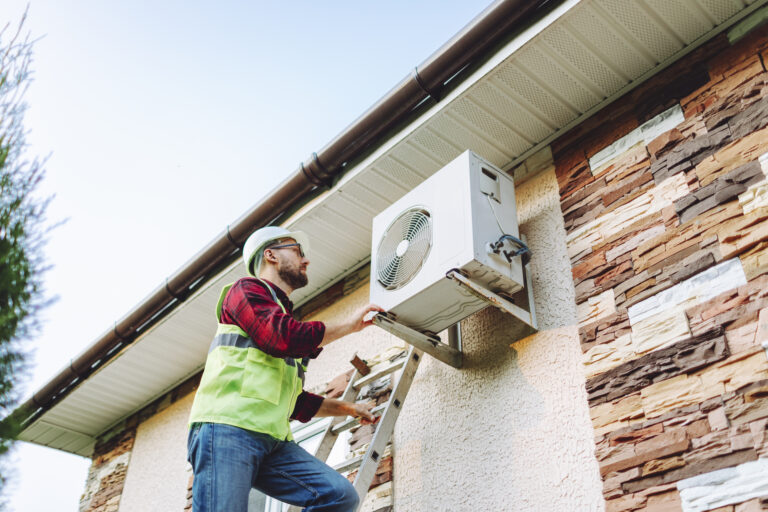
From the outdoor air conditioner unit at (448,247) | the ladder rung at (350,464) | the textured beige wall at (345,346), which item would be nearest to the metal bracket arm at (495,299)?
the outdoor air conditioner unit at (448,247)

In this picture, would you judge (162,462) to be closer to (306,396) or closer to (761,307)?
(306,396)

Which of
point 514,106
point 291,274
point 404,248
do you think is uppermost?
point 514,106

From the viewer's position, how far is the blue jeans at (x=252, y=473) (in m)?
2.86

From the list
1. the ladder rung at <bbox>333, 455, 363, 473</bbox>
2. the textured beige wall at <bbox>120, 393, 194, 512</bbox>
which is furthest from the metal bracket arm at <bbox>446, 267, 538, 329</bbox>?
the textured beige wall at <bbox>120, 393, 194, 512</bbox>

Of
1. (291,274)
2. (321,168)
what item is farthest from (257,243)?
(321,168)

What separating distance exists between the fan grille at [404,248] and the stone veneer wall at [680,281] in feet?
2.66

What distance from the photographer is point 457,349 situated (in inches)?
167

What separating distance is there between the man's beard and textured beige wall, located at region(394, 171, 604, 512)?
110cm

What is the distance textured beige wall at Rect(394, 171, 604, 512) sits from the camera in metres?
3.35

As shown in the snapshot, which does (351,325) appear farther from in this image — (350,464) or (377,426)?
(350,464)

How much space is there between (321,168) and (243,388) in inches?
83.1

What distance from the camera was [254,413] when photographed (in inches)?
120

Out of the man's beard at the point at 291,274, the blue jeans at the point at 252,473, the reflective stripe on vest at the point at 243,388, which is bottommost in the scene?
the blue jeans at the point at 252,473

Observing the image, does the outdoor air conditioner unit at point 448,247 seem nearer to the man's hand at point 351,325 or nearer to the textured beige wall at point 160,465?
the man's hand at point 351,325
